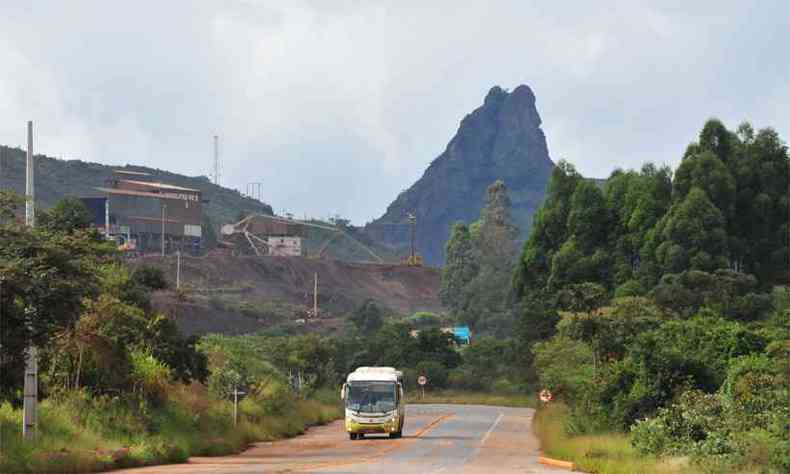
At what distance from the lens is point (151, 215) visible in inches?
5714

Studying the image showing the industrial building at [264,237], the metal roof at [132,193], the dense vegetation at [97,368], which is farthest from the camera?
the industrial building at [264,237]

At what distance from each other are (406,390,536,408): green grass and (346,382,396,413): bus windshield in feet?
147

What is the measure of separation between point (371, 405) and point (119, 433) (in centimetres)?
1694

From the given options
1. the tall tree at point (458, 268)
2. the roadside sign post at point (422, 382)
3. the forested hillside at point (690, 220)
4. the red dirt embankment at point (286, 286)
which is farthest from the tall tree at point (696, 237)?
the tall tree at point (458, 268)

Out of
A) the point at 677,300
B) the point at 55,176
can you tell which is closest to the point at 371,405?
the point at 677,300

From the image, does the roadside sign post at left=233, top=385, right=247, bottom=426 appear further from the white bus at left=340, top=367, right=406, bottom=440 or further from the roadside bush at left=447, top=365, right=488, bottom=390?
the roadside bush at left=447, top=365, right=488, bottom=390

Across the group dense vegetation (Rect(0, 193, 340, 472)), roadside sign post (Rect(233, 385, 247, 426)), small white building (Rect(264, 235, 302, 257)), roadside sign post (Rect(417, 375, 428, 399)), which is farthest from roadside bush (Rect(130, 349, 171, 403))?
small white building (Rect(264, 235, 302, 257))

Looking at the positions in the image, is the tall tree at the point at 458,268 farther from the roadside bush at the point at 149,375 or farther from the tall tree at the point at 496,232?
the roadside bush at the point at 149,375

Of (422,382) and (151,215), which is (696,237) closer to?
(422,382)

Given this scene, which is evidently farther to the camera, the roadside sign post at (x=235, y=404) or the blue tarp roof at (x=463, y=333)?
the blue tarp roof at (x=463, y=333)

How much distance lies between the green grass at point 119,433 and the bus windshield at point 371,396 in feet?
12.7

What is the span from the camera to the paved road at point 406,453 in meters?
33.0

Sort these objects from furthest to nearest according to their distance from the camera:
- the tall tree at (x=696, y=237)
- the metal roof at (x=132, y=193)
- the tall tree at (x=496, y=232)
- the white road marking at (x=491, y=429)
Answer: the tall tree at (x=496, y=232) < the metal roof at (x=132, y=193) < the tall tree at (x=696, y=237) < the white road marking at (x=491, y=429)

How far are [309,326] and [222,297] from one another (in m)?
10.3
